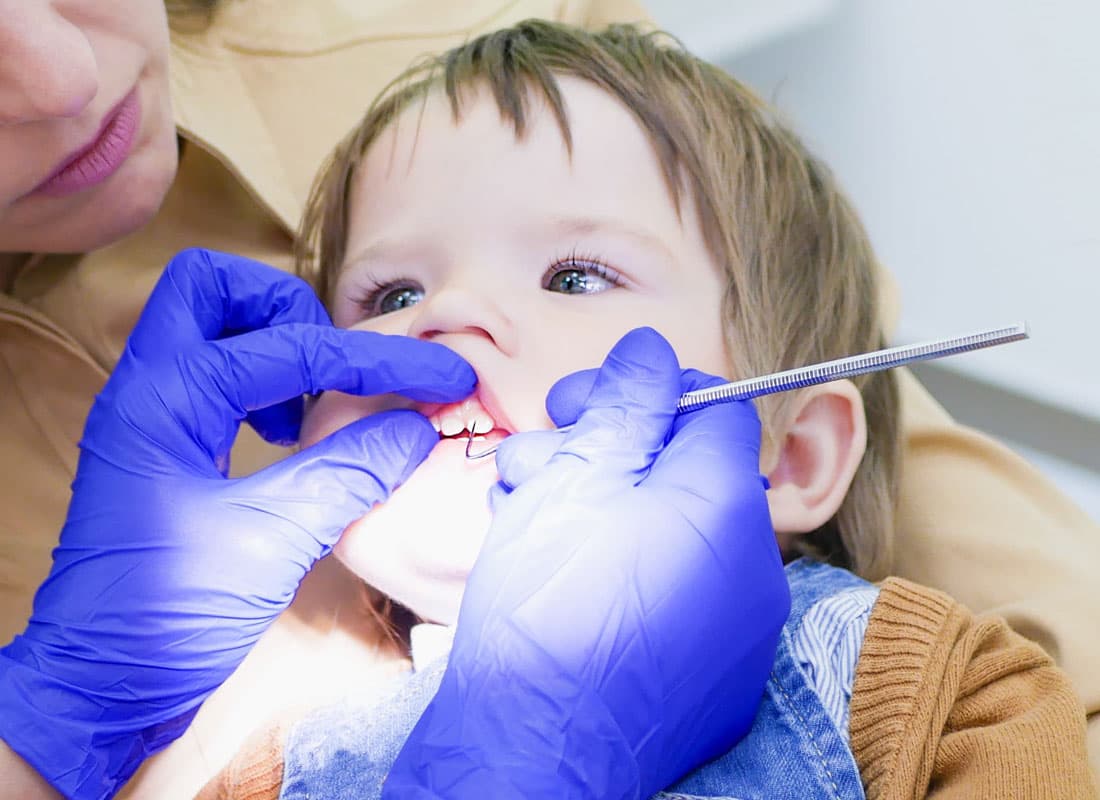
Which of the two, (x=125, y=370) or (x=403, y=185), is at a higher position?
(x=403, y=185)

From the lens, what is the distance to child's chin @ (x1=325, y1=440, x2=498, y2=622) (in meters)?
1.01

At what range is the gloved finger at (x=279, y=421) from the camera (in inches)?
48.8

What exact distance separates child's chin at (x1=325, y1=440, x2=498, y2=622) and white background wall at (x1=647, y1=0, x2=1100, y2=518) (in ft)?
3.12

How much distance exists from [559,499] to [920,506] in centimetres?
72

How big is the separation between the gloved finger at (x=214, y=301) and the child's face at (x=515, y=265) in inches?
3.3

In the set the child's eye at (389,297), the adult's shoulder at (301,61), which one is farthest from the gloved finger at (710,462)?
the adult's shoulder at (301,61)

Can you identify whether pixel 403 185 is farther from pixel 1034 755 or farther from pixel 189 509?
pixel 1034 755

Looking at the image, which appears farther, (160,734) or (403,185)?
(403,185)

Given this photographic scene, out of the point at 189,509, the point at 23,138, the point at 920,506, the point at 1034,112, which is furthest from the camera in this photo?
the point at 1034,112

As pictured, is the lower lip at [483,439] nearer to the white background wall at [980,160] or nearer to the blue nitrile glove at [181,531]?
the blue nitrile glove at [181,531]

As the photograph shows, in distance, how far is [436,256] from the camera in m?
1.15

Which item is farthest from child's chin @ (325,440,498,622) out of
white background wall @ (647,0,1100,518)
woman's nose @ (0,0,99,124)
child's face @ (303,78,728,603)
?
white background wall @ (647,0,1100,518)

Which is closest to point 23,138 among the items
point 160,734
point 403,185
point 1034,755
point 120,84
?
point 120,84

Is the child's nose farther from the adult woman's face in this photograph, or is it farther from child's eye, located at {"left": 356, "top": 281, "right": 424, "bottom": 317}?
the adult woman's face
